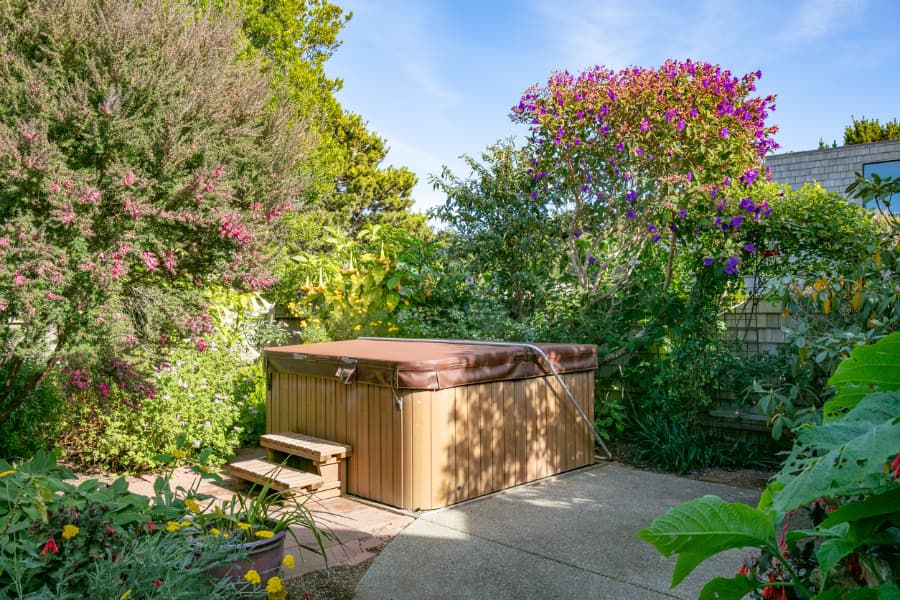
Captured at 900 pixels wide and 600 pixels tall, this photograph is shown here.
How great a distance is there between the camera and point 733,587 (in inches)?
30.0

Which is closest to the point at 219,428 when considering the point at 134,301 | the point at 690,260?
the point at 134,301

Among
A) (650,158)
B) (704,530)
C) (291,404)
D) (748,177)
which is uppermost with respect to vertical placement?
(650,158)

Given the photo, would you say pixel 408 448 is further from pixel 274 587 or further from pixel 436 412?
pixel 274 587

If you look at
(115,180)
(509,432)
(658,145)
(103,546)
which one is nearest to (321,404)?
(509,432)

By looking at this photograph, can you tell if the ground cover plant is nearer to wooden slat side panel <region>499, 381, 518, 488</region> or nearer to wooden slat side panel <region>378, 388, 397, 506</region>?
wooden slat side panel <region>378, 388, 397, 506</region>

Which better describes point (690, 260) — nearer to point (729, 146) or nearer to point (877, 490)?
point (729, 146)

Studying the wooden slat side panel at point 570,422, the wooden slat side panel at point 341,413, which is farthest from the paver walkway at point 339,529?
the wooden slat side panel at point 570,422

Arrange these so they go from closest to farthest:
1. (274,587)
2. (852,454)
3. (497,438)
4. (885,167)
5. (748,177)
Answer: (852,454)
(274,587)
(497,438)
(748,177)
(885,167)

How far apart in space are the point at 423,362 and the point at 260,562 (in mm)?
1800

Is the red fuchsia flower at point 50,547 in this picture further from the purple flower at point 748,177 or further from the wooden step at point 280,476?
the purple flower at point 748,177

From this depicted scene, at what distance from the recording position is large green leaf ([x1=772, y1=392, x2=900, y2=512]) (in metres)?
0.49

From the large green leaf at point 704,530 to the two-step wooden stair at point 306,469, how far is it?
378 cm

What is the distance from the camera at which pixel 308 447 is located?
174 inches

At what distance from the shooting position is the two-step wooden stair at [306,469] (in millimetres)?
4293
